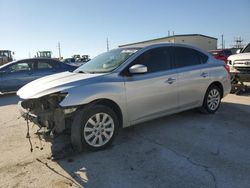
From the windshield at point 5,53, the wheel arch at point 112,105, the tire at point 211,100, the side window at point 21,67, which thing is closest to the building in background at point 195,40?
the windshield at point 5,53

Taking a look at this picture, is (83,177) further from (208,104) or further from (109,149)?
(208,104)

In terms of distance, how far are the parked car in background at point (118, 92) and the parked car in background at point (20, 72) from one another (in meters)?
6.09

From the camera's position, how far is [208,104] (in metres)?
6.44

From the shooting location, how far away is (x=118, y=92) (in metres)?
4.62

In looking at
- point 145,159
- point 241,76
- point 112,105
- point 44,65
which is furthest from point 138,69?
point 44,65

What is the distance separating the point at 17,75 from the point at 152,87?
300 inches

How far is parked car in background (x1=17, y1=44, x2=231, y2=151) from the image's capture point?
4246 mm

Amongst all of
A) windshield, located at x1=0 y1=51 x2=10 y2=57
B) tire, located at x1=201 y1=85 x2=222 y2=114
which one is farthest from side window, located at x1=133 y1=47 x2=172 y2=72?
windshield, located at x1=0 y1=51 x2=10 y2=57

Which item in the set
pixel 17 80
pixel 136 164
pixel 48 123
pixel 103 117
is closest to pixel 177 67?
pixel 103 117

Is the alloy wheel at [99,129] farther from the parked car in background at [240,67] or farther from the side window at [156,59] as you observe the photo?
the parked car in background at [240,67]

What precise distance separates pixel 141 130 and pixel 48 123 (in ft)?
6.41

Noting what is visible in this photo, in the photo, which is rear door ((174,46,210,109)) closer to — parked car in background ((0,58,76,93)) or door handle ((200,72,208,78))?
door handle ((200,72,208,78))

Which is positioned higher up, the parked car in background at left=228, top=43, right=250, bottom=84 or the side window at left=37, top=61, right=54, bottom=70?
the side window at left=37, top=61, right=54, bottom=70

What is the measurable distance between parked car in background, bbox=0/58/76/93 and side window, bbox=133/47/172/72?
7115 millimetres
